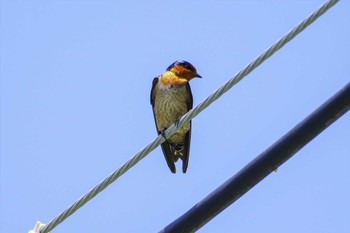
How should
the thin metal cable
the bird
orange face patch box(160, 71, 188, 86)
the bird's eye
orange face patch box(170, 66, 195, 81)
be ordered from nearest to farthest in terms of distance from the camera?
the thin metal cable, the bird, orange face patch box(160, 71, 188, 86), orange face patch box(170, 66, 195, 81), the bird's eye

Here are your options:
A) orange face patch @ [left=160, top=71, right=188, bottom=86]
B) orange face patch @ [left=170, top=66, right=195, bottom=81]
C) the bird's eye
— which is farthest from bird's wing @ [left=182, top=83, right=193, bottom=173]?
the bird's eye

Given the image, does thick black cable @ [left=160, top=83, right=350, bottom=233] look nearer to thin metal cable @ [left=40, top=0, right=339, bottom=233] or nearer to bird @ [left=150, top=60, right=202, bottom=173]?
thin metal cable @ [left=40, top=0, right=339, bottom=233]

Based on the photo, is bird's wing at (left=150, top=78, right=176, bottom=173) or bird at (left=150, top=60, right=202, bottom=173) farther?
bird at (left=150, top=60, right=202, bottom=173)

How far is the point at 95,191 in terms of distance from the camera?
455 cm

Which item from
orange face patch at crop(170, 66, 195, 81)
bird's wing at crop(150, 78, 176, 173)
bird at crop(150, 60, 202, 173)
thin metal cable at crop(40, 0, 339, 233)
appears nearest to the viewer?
thin metal cable at crop(40, 0, 339, 233)

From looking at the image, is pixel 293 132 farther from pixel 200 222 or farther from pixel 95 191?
pixel 95 191

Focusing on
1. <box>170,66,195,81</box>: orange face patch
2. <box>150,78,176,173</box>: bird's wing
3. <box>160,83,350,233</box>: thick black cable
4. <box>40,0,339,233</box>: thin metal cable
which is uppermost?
<box>170,66,195,81</box>: orange face patch

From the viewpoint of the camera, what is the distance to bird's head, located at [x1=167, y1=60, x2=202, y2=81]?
8.88 meters

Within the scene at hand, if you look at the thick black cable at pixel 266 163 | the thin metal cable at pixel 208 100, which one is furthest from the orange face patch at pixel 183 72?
the thick black cable at pixel 266 163

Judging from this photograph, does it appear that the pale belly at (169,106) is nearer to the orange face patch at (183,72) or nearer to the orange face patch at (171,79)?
the orange face patch at (171,79)

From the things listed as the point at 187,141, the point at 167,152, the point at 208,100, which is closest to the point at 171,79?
the point at 187,141

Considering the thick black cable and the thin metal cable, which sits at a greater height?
Answer: the thin metal cable

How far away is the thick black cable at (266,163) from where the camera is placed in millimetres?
3785

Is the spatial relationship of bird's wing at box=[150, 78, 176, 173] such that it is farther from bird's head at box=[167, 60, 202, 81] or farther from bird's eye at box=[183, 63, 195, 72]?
bird's eye at box=[183, 63, 195, 72]
